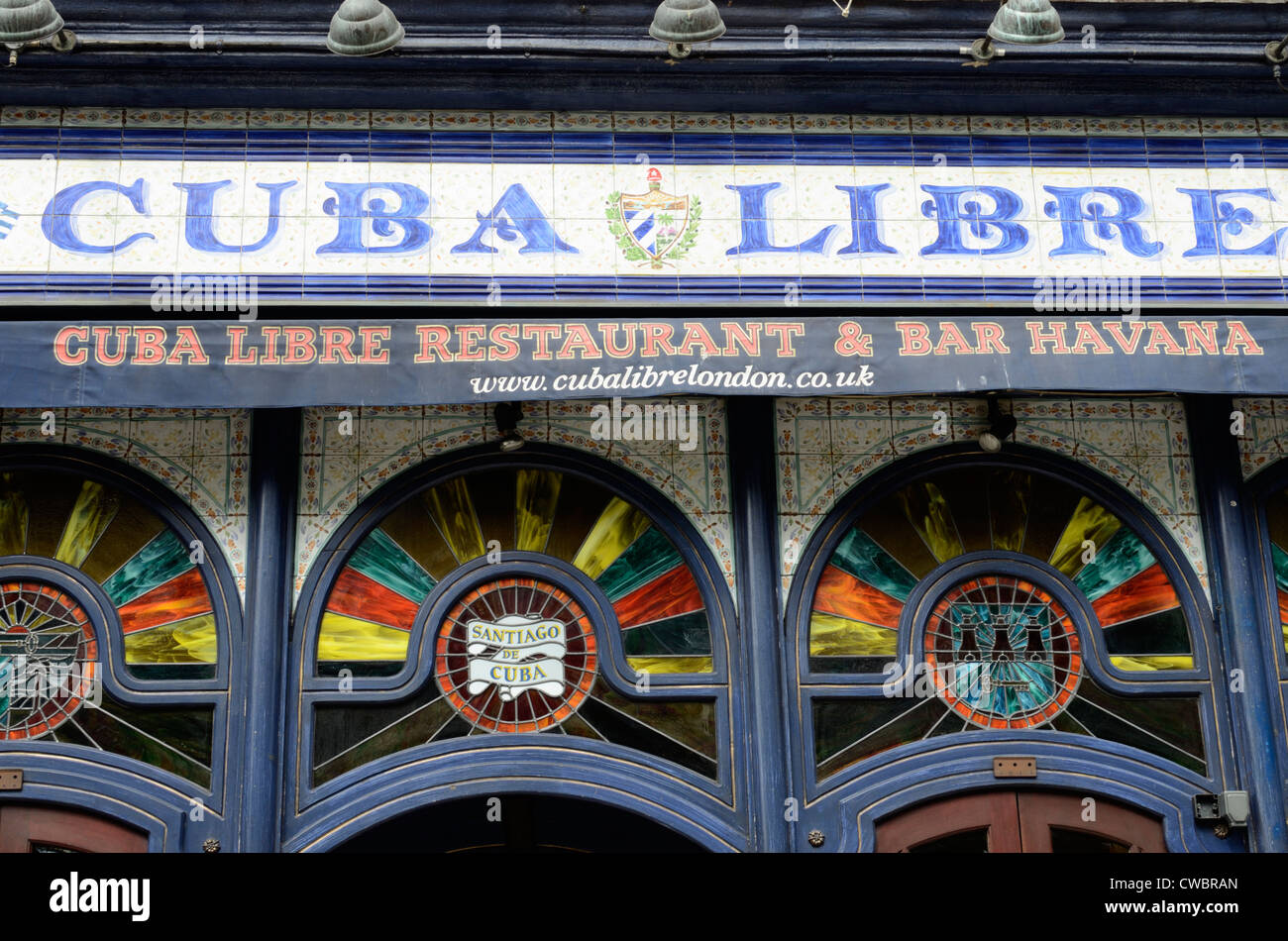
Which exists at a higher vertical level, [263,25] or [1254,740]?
[263,25]

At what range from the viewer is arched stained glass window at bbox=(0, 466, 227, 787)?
8766 mm

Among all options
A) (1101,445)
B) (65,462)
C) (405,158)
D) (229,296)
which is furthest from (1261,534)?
(65,462)

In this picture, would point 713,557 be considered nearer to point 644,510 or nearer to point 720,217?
point 644,510

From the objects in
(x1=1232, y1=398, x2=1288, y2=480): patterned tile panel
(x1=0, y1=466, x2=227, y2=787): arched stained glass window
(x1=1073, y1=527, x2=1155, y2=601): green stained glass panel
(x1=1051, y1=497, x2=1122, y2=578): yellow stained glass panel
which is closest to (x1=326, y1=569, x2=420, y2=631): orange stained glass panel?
(x1=0, y1=466, x2=227, y2=787): arched stained glass window

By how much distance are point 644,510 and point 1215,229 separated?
3589 mm

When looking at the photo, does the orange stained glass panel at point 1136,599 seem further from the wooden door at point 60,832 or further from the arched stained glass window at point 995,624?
the wooden door at point 60,832

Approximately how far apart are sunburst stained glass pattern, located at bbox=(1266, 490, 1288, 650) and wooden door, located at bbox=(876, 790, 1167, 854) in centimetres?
140

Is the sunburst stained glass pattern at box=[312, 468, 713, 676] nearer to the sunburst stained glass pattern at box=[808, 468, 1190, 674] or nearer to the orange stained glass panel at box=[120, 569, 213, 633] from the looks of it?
the orange stained glass panel at box=[120, 569, 213, 633]

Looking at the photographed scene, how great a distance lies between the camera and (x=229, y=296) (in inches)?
353

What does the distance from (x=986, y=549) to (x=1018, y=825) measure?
151 centimetres

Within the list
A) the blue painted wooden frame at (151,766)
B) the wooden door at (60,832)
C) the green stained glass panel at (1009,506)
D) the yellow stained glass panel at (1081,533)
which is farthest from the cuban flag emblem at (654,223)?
the wooden door at (60,832)

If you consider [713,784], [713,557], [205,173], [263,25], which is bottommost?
[713,784]

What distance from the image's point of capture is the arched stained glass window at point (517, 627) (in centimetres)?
890

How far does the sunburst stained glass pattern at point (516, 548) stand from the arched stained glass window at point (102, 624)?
1.07ft
